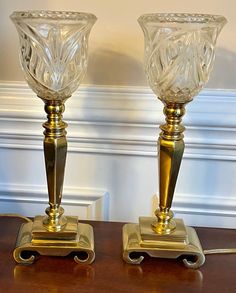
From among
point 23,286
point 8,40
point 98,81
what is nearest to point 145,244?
point 23,286

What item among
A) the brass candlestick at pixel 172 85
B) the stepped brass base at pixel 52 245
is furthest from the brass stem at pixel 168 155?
the stepped brass base at pixel 52 245

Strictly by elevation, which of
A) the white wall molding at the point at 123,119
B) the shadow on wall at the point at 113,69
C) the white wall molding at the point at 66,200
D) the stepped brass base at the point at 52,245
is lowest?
the white wall molding at the point at 66,200

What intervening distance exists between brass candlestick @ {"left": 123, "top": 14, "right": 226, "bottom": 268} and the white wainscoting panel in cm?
15

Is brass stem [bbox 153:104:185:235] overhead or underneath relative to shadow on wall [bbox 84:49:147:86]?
underneath

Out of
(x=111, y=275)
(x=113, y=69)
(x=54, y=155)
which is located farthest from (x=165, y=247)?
(x=113, y=69)

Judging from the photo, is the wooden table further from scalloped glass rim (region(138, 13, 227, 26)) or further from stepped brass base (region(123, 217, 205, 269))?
scalloped glass rim (region(138, 13, 227, 26))

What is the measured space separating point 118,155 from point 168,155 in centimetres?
20

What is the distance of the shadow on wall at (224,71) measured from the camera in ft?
2.54

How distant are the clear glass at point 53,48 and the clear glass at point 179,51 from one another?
82mm

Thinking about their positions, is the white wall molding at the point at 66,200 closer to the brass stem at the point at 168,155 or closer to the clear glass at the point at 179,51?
the brass stem at the point at 168,155

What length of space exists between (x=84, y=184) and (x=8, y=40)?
28cm

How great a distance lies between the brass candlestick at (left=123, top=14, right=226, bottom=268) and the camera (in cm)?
58

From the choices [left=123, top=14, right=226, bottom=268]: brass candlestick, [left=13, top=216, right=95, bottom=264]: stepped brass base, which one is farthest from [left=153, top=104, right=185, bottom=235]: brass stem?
[left=13, top=216, right=95, bottom=264]: stepped brass base

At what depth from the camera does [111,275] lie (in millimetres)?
646
